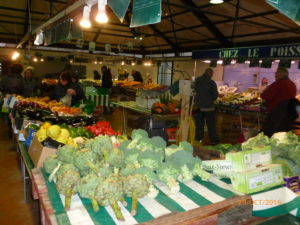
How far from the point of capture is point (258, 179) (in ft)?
5.45

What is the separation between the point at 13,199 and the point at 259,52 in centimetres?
446

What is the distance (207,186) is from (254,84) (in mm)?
8673

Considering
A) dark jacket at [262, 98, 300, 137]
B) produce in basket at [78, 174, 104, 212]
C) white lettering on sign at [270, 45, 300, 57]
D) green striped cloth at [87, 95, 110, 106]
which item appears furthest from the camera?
green striped cloth at [87, 95, 110, 106]

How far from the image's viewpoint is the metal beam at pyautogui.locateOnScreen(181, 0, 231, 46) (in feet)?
32.7

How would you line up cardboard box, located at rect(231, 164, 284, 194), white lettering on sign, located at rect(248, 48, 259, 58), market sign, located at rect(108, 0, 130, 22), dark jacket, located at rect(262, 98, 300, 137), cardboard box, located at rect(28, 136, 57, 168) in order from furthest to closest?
white lettering on sign, located at rect(248, 48, 259, 58) < dark jacket, located at rect(262, 98, 300, 137) < cardboard box, located at rect(28, 136, 57, 168) < market sign, located at rect(108, 0, 130, 22) < cardboard box, located at rect(231, 164, 284, 194)

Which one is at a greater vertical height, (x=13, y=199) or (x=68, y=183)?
(x=68, y=183)

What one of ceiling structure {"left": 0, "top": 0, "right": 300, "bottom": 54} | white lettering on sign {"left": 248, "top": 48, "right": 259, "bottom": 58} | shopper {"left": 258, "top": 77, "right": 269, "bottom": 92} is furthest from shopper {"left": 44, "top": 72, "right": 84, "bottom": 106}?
shopper {"left": 258, "top": 77, "right": 269, "bottom": 92}

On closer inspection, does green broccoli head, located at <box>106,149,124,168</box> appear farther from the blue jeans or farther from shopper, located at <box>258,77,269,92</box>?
shopper, located at <box>258,77,269,92</box>

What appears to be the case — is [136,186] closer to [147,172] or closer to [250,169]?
[147,172]

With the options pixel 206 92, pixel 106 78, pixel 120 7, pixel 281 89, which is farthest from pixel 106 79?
pixel 120 7

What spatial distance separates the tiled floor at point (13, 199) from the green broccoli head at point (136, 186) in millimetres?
2117

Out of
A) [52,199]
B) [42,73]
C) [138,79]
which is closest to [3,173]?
[52,199]

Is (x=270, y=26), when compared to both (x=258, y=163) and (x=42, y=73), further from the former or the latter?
(x=42, y=73)

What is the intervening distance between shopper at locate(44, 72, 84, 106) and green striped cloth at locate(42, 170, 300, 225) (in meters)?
3.86
